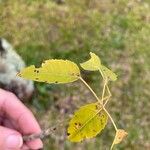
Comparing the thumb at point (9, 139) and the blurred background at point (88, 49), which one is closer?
the thumb at point (9, 139)

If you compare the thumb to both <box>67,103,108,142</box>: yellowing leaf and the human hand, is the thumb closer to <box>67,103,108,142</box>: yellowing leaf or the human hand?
the human hand

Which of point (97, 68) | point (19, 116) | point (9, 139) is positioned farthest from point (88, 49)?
point (97, 68)

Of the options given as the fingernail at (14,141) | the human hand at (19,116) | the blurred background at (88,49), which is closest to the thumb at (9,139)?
the fingernail at (14,141)

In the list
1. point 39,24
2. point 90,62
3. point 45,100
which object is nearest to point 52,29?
point 39,24

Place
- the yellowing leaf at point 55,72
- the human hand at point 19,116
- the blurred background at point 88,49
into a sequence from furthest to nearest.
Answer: the blurred background at point 88,49
the human hand at point 19,116
the yellowing leaf at point 55,72

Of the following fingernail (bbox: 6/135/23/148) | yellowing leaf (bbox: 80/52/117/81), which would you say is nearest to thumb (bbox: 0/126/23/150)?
fingernail (bbox: 6/135/23/148)

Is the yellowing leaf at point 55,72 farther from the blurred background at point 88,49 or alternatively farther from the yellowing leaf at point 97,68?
the blurred background at point 88,49
